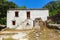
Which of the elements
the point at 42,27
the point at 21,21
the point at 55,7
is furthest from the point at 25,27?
the point at 55,7

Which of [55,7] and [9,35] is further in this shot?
[55,7]

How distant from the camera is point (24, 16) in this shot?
35.4m

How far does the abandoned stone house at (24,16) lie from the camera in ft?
113

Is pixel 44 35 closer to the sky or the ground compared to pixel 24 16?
closer to the ground

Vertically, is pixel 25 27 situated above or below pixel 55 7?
below

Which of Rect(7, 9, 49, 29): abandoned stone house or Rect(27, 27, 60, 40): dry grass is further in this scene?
Rect(7, 9, 49, 29): abandoned stone house

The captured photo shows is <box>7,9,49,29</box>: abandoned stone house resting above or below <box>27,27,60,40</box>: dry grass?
above

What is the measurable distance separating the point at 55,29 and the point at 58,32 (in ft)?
1.70

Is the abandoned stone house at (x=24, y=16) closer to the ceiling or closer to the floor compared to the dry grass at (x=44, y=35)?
closer to the ceiling

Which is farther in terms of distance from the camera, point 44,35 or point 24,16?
point 24,16

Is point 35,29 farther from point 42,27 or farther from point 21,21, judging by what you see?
point 21,21

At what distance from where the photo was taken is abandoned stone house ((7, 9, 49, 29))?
3435cm

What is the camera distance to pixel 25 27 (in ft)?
112

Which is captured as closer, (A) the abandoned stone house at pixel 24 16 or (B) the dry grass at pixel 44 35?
(B) the dry grass at pixel 44 35
